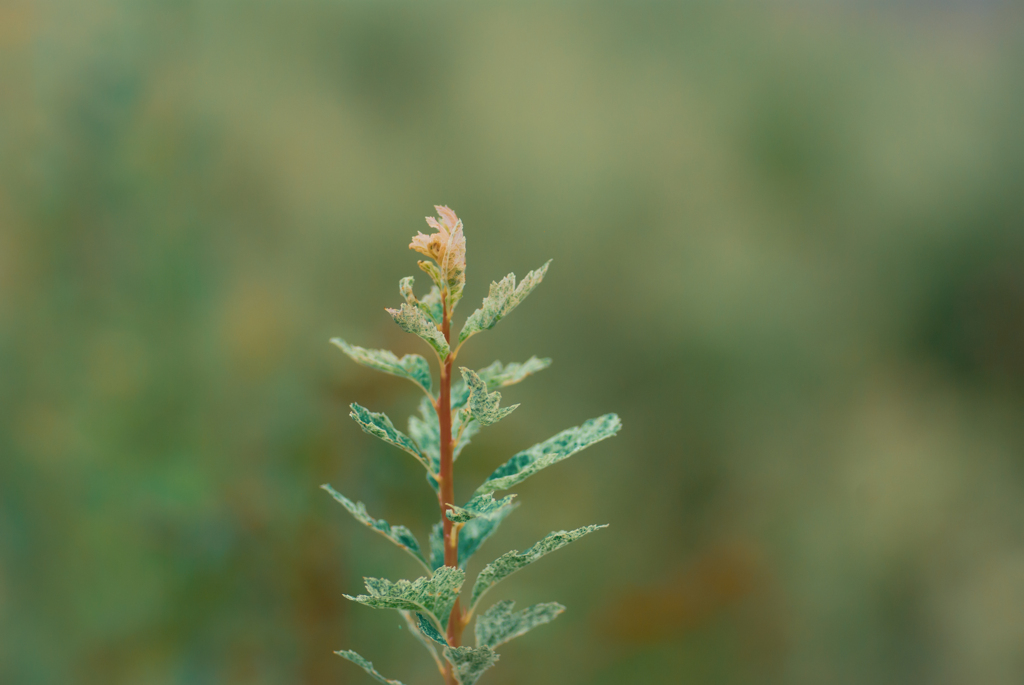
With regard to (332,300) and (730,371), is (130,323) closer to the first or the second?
(332,300)

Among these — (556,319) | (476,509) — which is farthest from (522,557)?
(556,319)

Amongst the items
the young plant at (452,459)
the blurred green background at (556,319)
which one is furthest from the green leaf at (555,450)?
the blurred green background at (556,319)

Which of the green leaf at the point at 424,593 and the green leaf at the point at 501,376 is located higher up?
the green leaf at the point at 501,376

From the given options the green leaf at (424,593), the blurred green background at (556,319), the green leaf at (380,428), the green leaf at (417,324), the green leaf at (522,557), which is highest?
the blurred green background at (556,319)

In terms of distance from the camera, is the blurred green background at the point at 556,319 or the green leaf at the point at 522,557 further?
the blurred green background at the point at 556,319

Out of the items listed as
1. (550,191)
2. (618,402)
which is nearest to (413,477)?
(618,402)

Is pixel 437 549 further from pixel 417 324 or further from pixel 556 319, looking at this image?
pixel 556 319

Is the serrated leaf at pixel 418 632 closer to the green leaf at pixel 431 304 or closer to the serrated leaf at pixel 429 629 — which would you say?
the serrated leaf at pixel 429 629
